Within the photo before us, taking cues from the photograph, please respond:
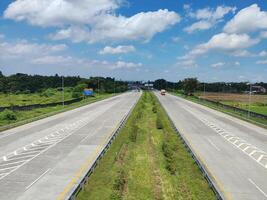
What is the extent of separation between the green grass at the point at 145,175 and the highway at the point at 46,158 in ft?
4.62

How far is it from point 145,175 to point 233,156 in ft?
32.8

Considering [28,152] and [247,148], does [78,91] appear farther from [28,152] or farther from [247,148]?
[247,148]

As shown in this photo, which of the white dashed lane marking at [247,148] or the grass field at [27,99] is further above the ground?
the white dashed lane marking at [247,148]

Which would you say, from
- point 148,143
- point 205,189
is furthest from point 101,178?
point 148,143

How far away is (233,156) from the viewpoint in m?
27.6

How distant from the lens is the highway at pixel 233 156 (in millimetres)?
19281

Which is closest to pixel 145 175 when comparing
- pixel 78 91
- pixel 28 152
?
pixel 28 152

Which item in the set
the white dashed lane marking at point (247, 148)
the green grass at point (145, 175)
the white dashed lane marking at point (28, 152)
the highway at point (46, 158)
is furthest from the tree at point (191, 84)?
the green grass at point (145, 175)

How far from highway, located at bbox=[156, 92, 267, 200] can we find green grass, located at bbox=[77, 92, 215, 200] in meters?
1.33

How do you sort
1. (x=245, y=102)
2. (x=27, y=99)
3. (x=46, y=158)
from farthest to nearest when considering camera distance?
(x=27, y=99) → (x=245, y=102) → (x=46, y=158)

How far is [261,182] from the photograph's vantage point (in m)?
20.6

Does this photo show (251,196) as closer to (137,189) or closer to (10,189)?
(137,189)

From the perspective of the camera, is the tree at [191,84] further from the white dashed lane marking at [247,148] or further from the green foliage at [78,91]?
the white dashed lane marking at [247,148]

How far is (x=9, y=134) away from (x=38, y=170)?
18.2 meters
